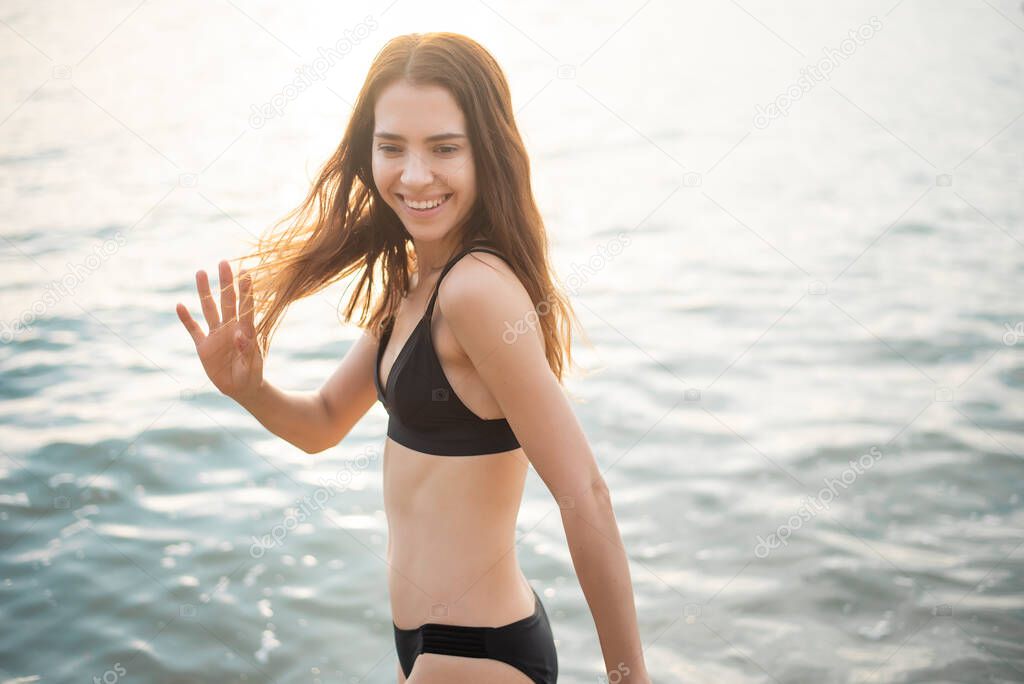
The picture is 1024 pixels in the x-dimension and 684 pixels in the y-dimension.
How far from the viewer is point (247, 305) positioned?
2143 millimetres

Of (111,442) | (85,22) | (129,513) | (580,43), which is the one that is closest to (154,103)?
(85,22)

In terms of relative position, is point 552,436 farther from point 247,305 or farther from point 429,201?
point 247,305

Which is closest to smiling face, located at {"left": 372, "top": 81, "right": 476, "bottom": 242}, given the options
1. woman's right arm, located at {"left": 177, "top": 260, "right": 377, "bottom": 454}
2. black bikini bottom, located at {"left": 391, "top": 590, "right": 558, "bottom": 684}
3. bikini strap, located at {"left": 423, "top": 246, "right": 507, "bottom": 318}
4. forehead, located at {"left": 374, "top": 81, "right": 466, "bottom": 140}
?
forehead, located at {"left": 374, "top": 81, "right": 466, "bottom": 140}

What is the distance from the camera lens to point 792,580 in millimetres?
4020

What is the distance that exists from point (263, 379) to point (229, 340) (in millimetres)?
129

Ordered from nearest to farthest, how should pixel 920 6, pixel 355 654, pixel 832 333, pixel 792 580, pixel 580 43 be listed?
pixel 355 654
pixel 792 580
pixel 832 333
pixel 580 43
pixel 920 6

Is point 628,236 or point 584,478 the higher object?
point 628,236

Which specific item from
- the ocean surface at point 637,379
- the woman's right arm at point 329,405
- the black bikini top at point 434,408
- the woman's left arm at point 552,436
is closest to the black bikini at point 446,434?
the black bikini top at point 434,408

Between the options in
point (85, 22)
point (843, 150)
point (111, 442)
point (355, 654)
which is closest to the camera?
point (355, 654)

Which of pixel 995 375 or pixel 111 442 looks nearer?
pixel 111 442

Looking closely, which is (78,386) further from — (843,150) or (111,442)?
(843,150)

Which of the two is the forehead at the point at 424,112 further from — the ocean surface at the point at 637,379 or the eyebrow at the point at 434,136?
the ocean surface at the point at 637,379

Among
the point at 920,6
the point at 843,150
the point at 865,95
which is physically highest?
the point at 920,6

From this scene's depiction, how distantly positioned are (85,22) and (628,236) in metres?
8.58
